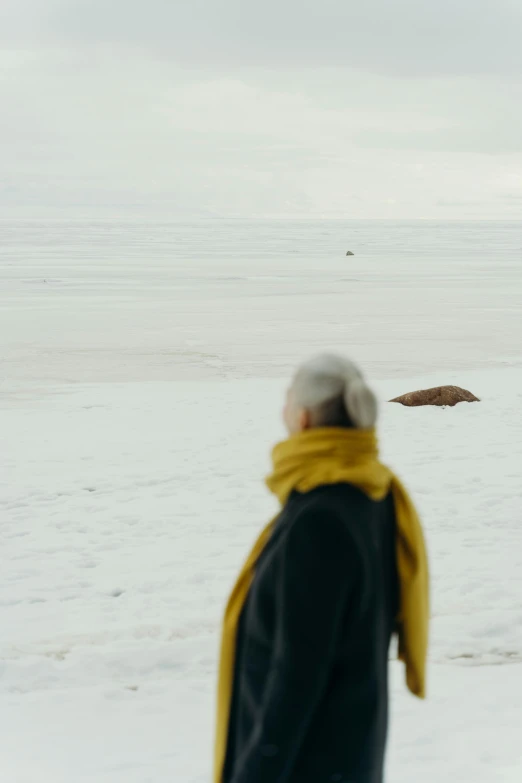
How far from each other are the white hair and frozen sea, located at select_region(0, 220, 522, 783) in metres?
2.25

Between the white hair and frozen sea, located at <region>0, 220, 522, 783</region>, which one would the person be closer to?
the white hair

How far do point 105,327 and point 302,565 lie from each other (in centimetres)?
1977

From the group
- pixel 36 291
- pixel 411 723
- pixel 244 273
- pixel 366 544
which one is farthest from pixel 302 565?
pixel 244 273

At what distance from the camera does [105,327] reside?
21.2 m

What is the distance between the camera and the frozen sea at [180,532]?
404 centimetres

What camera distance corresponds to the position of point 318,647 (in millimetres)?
1833

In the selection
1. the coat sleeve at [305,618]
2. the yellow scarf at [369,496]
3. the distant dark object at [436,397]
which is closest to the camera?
the coat sleeve at [305,618]

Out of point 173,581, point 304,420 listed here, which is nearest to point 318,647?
point 304,420

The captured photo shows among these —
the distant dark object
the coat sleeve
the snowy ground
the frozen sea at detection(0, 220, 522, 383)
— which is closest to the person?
the coat sleeve

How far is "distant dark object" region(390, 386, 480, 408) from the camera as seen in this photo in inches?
461

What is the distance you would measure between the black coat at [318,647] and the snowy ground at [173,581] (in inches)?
73.5

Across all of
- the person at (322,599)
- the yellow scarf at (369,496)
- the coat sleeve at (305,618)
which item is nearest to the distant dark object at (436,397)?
the yellow scarf at (369,496)

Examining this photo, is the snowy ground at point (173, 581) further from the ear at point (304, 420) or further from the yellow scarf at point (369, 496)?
the ear at point (304, 420)

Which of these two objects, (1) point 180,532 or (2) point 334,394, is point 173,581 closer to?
(1) point 180,532
